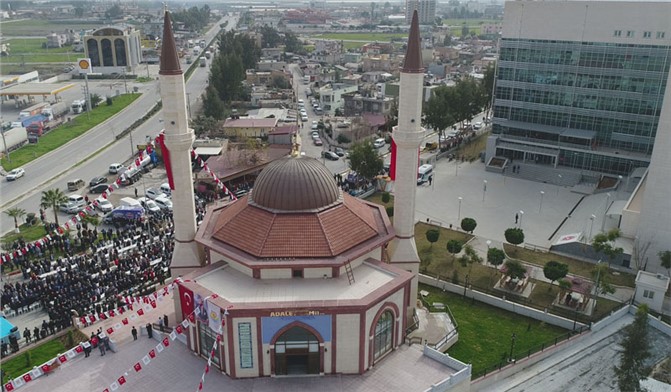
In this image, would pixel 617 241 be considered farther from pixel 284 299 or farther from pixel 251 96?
pixel 251 96

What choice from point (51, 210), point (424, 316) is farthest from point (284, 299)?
point (51, 210)

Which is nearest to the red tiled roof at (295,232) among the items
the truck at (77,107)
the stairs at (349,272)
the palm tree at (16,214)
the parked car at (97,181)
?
the stairs at (349,272)

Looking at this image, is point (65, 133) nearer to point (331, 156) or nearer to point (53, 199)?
point (53, 199)

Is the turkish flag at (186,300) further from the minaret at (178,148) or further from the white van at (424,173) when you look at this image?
the white van at (424,173)

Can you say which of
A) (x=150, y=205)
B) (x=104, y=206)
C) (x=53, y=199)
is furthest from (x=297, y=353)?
(x=104, y=206)

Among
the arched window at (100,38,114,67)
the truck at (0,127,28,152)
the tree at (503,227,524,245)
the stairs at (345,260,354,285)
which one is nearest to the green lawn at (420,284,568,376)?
the tree at (503,227,524,245)

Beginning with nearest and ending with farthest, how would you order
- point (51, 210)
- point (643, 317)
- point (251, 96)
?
point (643, 317) < point (51, 210) < point (251, 96)
